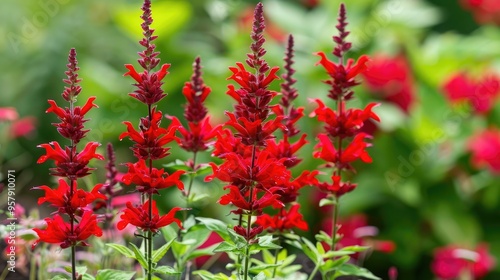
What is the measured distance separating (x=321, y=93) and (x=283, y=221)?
7.52 ft

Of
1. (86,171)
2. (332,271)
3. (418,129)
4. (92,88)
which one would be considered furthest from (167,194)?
(86,171)

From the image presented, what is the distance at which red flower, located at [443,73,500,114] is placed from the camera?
381 centimetres

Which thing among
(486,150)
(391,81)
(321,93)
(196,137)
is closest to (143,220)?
(196,137)

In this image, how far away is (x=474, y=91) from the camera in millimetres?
3811

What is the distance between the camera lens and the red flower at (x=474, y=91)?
381 cm

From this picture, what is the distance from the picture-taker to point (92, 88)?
4.29m

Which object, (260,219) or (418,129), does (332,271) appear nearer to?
(260,219)

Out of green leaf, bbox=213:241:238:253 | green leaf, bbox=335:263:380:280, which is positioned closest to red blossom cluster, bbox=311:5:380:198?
green leaf, bbox=335:263:380:280

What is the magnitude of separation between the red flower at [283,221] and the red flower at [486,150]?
2.03 m

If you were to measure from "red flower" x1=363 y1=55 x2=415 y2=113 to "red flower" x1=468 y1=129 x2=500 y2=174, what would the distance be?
0.63 m

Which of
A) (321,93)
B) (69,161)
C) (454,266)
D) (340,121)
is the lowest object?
(454,266)

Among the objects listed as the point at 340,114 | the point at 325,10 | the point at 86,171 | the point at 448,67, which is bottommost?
the point at 86,171

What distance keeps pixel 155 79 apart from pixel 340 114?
0.42m

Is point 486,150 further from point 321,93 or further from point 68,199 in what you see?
point 68,199
